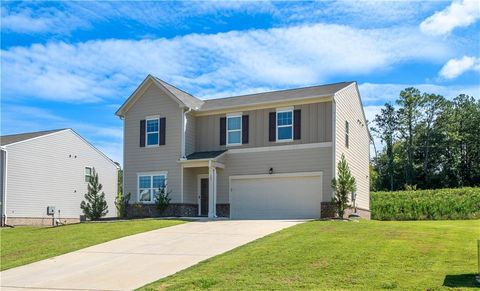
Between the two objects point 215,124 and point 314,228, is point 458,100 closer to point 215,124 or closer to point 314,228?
point 215,124

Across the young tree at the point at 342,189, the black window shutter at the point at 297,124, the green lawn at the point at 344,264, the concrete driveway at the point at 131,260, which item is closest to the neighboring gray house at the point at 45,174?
the concrete driveway at the point at 131,260

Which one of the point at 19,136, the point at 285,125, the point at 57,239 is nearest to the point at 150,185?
the point at 285,125

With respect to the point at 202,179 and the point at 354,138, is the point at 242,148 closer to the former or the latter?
the point at 202,179

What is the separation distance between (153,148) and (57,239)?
9.23 meters

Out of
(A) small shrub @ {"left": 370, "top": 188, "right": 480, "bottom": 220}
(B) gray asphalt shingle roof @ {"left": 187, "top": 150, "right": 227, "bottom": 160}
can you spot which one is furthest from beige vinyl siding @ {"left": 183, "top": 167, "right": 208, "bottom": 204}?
(A) small shrub @ {"left": 370, "top": 188, "right": 480, "bottom": 220}

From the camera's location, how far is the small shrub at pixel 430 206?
30500 millimetres

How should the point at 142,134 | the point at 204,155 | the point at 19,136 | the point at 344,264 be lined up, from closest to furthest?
the point at 344,264 < the point at 204,155 < the point at 142,134 < the point at 19,136

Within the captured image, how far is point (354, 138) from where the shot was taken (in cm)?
2727

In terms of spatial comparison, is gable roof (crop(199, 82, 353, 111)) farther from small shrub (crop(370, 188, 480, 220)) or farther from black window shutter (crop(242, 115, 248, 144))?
small shrub (crop(370, 188, 480, 220))

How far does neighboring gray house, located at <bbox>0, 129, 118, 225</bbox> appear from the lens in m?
30.6

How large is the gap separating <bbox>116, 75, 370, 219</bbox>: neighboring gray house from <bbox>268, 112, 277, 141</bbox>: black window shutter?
47mm

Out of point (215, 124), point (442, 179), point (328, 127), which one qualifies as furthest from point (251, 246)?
point (442, 179)

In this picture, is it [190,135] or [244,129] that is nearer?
[244,129]

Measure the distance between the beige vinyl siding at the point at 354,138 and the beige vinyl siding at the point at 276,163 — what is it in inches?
27.8
